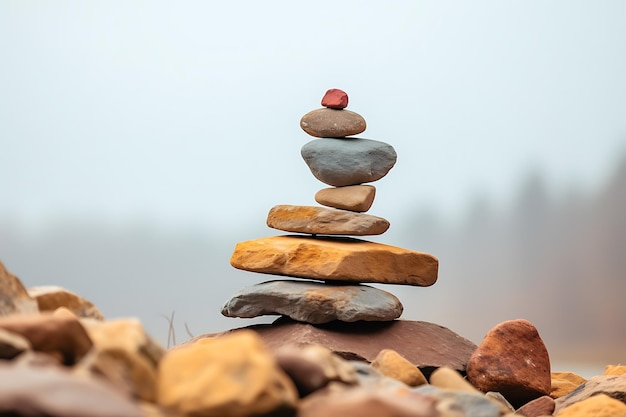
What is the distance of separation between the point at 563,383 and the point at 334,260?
5.65 feet

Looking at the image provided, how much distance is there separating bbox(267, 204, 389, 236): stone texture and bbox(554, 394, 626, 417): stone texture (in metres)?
2.00

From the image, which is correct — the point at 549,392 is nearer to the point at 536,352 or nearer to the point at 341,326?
the point at 536,352

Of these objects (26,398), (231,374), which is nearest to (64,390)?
(26,398)

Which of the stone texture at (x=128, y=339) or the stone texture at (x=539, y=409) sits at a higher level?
the stone texture at (x=128, y=339)

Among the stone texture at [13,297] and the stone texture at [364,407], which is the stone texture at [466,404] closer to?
the stone texture at [364,407]

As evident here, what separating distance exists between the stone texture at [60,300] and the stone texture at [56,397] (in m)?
1.39

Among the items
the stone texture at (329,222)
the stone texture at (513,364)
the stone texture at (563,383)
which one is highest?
the stone texture at (329,222)

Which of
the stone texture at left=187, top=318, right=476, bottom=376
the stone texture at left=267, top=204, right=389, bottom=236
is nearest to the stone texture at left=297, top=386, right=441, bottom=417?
the stone texture at left=187, top=318, right=476, bottom=376

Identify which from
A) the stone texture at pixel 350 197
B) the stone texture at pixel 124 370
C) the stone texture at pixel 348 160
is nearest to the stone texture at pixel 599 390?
the stone texture at pixel 350 197

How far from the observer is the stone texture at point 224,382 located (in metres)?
1.65

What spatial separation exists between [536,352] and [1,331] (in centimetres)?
353

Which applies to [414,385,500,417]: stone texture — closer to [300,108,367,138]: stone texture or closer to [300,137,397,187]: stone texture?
[300,137,397,187]: stone texture

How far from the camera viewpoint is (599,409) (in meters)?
3.13

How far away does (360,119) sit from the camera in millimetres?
5078
